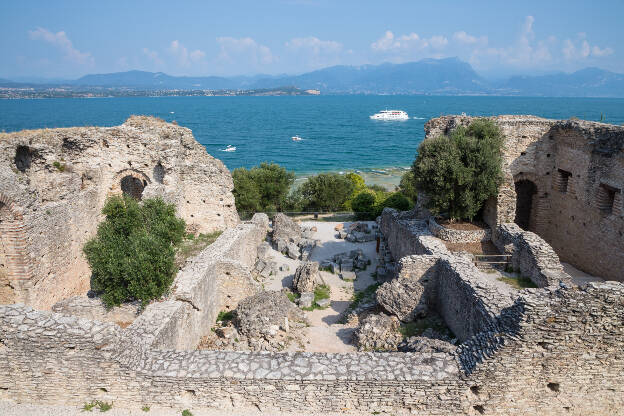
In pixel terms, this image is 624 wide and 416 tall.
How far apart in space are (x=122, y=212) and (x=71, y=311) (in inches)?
145

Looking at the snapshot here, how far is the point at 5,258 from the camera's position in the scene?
10.0 m

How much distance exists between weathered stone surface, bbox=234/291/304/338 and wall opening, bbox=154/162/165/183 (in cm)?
830

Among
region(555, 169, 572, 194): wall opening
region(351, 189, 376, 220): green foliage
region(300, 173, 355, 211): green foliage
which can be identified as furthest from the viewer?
region(300, 173, 355, 211): green foliage

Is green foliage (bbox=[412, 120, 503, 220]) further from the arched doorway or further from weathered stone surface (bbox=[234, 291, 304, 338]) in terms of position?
the arched doorway

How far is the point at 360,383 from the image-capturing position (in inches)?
275

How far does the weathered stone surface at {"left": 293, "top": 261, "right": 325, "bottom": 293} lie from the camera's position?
1369 cm

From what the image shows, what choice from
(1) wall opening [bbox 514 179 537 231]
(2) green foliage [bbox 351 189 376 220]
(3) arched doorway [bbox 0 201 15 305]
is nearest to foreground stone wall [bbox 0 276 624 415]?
(3) arched doorway [bbox 0 201 15 305]

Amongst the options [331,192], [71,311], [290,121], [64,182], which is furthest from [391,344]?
[290,121]

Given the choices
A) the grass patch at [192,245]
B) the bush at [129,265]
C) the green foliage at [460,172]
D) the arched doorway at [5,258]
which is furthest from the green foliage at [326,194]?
the arched doorway at [5,258]

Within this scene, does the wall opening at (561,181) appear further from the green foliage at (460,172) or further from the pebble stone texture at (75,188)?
the pebble stone texture at (75,188)

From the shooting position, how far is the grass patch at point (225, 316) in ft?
39.0

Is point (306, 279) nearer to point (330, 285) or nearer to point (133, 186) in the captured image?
point (330, 285)

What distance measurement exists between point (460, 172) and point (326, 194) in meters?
13.3

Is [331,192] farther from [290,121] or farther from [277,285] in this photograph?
[290,121]
